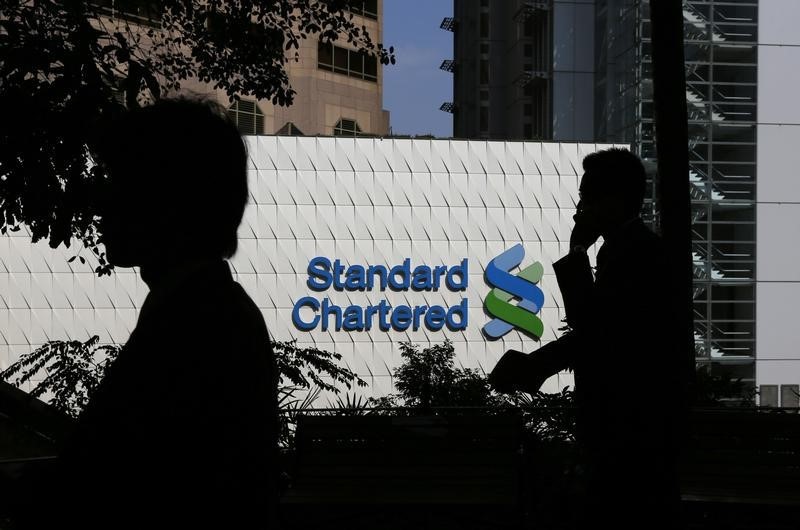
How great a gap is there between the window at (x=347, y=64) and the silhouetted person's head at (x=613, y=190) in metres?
50.4

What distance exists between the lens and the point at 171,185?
1641 mm

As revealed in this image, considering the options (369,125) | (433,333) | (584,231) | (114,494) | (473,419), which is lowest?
(433,333)

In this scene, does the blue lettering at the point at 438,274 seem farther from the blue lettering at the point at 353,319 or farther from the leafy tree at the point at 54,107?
the leafy tree at the point at 54,107

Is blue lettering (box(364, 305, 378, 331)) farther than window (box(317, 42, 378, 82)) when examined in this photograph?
No

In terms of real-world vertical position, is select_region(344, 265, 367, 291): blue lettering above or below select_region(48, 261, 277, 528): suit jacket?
below

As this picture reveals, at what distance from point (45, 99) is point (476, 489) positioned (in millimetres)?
3410

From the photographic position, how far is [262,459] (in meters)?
1.55

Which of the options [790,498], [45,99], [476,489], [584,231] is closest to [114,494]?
[584,231]

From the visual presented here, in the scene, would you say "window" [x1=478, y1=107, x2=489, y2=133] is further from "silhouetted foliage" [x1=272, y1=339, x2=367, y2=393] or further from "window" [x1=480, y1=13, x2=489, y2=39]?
"silhouetted foliage" [x1=272, y1=339, x2=367, y2=393]

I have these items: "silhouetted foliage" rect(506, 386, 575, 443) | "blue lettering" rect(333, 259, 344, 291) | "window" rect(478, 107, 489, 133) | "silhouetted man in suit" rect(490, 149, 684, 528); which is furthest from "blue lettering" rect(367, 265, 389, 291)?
"silhouetted man in suit" rect(490, 149, 684, 528)

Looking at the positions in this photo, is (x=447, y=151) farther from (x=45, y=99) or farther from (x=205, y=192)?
(x=205, y=192)

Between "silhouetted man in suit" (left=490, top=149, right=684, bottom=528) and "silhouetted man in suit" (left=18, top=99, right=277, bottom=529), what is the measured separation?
146 cm

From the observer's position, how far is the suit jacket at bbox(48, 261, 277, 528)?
1426 millimetres

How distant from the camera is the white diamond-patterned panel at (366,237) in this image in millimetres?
36469
